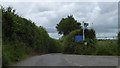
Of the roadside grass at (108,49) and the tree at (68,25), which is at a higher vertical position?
the tree at (68,25)

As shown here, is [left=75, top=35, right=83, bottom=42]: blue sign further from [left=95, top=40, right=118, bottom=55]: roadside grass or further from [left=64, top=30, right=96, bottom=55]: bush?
[left=95, top=40, right=118, bottom=55]: roadside grass

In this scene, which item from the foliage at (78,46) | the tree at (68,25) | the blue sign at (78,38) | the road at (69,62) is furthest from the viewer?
the tree at (68,25)

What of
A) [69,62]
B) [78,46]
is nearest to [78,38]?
[78,46]

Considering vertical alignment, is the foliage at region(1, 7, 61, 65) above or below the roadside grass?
above

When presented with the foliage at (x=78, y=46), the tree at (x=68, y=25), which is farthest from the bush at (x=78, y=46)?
the tree at (x=68, y=25)

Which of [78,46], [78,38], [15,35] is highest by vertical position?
[15,35]

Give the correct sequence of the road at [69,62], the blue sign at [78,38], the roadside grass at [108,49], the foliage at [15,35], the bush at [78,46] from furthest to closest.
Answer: the blue sign at [78,38]
the bush at [78,46]
the roadside grass at [108,49]
the foliage at [15,35]
the road at [69,62]

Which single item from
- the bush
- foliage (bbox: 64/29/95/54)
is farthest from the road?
foliage (bbox: 64/29/95/54)

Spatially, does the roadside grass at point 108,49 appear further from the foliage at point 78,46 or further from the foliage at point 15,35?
the foliage at point 15,35

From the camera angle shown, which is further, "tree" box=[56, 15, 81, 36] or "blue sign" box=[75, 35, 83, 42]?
"tree" box=[56, 15, 81, 36]

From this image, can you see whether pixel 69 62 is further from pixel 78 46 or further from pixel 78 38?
pixel 78 38

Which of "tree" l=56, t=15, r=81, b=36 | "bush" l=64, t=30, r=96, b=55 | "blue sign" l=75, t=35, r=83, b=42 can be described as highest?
"tree" l=56, t=15, r=81, b=36

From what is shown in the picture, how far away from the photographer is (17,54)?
30703 mm

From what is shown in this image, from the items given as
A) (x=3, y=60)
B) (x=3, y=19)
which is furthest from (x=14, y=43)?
(x=3, y=60)
